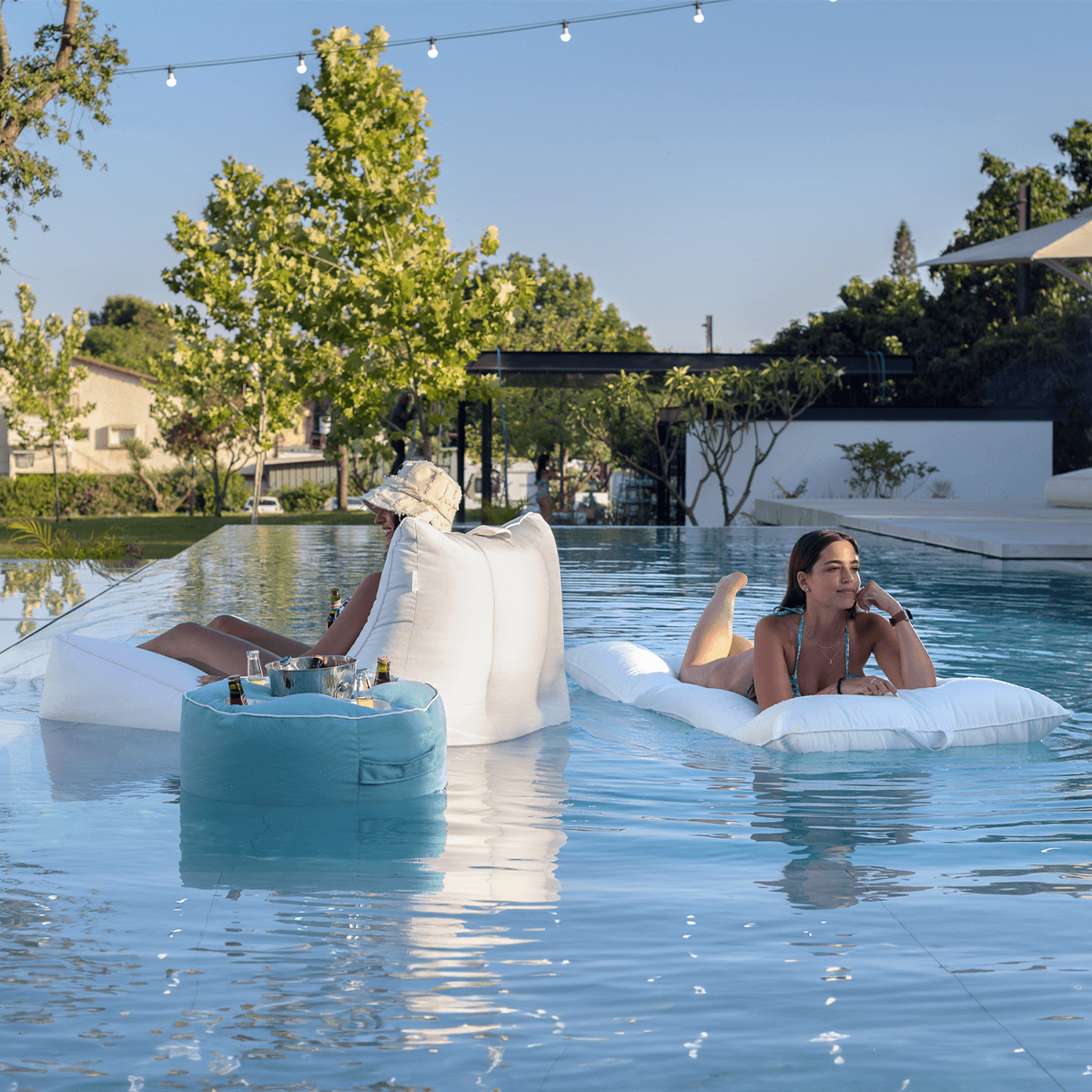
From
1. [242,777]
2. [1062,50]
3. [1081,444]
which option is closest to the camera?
[242,777]

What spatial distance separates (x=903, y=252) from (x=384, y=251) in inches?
2447

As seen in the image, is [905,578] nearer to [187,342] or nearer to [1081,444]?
[1081,444]

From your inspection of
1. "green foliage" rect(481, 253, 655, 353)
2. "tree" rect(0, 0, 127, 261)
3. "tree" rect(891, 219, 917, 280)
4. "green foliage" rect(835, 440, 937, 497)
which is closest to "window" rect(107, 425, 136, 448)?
"green foliage" rect(481, 253, 655, 353)

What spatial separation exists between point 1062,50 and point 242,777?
30.8m

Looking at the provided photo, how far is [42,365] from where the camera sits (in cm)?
3616

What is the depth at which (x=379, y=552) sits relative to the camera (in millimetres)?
13539

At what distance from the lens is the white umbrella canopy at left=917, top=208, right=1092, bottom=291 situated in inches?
682

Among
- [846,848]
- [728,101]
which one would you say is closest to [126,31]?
[728,101]

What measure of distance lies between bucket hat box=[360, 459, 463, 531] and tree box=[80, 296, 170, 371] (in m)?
66.6

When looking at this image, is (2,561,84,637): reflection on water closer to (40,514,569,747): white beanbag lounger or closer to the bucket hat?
(40,514,569,747): white beanbag lounger

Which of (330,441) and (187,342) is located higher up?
(187,342)

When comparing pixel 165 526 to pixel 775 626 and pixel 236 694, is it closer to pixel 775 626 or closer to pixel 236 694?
pixel 775 626

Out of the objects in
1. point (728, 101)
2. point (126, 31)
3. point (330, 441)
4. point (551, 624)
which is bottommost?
point (551, 624)

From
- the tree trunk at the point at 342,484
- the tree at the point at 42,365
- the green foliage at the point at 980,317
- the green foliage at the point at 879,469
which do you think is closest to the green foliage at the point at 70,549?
the green foliage at the point at 879,469
